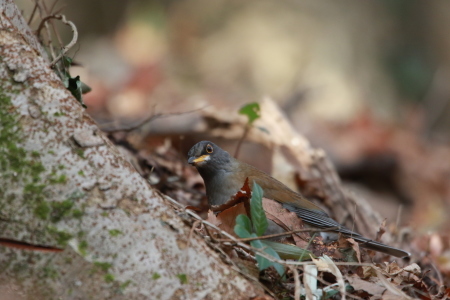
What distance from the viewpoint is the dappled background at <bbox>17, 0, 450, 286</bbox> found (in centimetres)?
1223

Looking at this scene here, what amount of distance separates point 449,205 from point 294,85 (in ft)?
15.3

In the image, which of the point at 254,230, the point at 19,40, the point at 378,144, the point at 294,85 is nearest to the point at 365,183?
the point at 378,144

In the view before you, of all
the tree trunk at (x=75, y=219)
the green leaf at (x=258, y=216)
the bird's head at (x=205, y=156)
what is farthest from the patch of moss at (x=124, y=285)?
the bird's head at (x=205, y=156)

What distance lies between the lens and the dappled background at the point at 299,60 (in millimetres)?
12227

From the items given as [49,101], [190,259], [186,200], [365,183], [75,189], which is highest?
[49,101]

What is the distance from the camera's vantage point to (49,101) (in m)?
2.83

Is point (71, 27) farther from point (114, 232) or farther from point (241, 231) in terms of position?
point (241, 231)

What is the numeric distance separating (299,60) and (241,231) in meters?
11.2

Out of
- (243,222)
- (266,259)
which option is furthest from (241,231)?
(266,259)

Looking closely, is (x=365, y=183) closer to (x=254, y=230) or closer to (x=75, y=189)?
Answer: (x=254, y=230)

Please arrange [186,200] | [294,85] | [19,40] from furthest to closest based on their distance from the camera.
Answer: [294,85] < [186,200] < [19,40]

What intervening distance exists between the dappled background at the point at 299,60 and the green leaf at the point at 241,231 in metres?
8.17

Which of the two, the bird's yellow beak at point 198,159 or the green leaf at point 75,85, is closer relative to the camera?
the green leaf at point 75,85

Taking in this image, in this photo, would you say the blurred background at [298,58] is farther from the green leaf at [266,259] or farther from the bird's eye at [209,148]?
the green leaf at [266,259]
